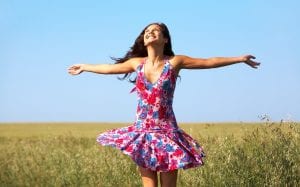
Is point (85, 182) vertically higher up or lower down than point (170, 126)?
lower down

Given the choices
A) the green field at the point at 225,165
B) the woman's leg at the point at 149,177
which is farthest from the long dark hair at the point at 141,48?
the green field at the point at 225,165

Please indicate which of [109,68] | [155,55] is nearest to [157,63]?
[155,55]

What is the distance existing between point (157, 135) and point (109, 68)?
102cm

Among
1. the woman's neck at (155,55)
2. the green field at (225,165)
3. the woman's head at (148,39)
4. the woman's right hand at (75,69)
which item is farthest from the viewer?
the green field at (225,165)

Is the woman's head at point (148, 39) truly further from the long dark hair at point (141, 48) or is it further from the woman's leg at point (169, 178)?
the woman's leg at point (169, 178)

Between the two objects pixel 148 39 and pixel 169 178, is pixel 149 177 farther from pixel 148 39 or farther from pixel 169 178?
pixel 148 39

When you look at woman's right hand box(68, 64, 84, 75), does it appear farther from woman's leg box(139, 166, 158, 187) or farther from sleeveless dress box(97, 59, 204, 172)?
woman's leg box(139, 166, 158, 187)

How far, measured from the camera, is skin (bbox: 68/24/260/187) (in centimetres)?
612

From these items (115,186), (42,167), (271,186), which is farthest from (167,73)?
(42,167)

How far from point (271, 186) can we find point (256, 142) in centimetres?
103

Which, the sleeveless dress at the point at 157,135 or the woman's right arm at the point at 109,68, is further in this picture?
the woman's right arm at the point at 109,68

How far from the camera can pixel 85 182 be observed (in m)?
9.55

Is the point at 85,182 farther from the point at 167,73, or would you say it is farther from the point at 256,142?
the point at 167,73

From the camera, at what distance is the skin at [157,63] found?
6.12 meters
